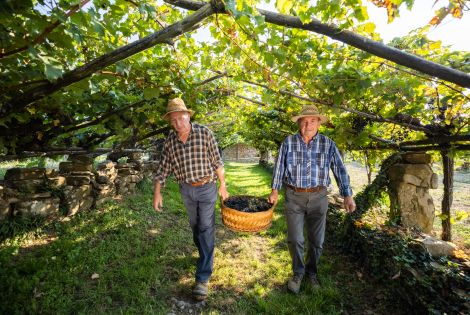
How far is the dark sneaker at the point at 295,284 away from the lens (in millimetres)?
3484

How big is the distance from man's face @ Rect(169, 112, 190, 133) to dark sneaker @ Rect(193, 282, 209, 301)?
2006 millimetres

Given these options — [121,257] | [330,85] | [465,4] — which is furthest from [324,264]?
[465,4]

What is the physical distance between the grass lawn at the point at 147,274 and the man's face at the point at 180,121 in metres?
2.16

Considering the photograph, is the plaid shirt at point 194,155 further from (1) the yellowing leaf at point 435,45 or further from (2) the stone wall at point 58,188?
(2) the stone wall at point 58,188

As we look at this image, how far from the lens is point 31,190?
4.75 meters

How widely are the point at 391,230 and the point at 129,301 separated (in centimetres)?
411

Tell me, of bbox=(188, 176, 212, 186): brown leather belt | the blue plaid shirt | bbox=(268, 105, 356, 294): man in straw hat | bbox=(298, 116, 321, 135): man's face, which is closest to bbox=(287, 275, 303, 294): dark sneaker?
bbox=(268, 105, 356, 294): man in straw hat

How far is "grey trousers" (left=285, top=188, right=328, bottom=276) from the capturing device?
3.39 metres

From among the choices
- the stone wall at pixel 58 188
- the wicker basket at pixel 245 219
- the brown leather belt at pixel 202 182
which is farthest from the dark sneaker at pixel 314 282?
the stone wall at pixel 58 188

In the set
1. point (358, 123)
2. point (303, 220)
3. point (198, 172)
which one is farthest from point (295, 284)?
point (358, 123)

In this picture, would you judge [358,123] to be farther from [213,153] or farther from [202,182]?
[202,182]

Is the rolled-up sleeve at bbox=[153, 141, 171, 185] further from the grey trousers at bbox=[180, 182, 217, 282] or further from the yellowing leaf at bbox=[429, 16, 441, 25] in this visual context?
the yellowing leaf at bbox=[429, 16, 441, 25]

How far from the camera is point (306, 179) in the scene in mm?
3332

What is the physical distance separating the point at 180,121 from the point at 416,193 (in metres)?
4.71
